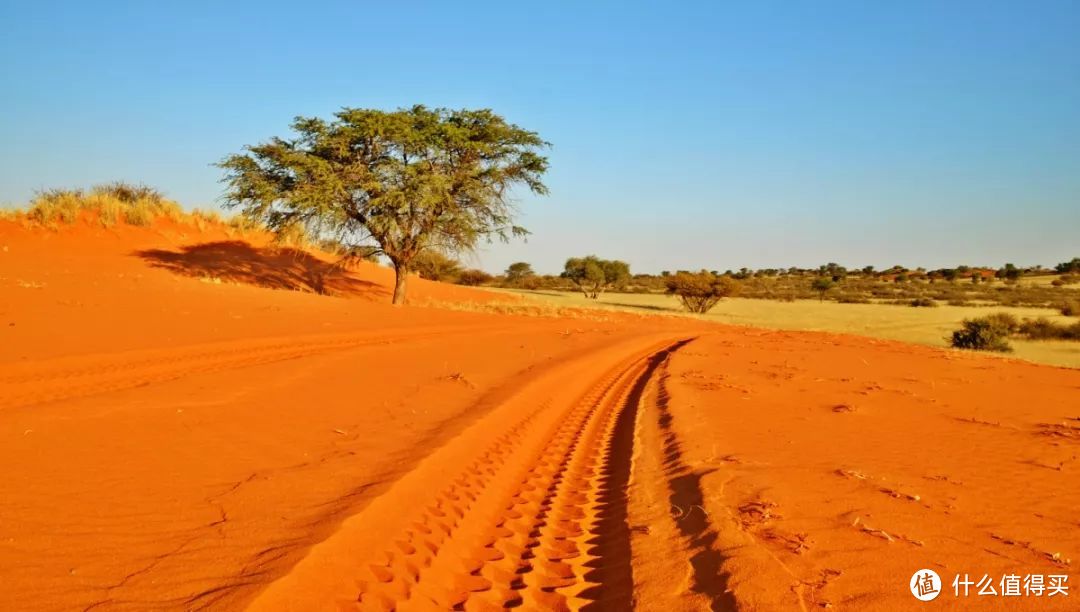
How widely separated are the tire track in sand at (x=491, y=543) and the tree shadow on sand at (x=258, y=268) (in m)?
25.6

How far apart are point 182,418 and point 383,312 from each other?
14.9 metres

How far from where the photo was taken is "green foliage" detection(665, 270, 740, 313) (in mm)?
44625

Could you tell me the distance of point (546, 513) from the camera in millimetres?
5414

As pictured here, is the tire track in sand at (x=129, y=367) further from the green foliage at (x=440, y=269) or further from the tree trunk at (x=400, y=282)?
the green foliage at (x=440, y=269)

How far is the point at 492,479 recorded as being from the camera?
625 cm

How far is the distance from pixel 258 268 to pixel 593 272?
28.9m

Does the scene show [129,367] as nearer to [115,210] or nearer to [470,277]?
[115,210]

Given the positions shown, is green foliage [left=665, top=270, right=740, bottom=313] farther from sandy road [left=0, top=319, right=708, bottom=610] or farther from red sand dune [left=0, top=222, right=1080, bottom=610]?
sandy road [left=0, top=319, right=708, bottom=610]

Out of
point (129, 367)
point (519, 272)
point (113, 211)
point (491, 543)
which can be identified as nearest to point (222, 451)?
point (491, 543)

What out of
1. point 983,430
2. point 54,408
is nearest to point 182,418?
point 54,408

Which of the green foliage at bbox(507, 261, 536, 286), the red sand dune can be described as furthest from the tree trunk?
the green foliage at bbox(507, 261, 536, 286)

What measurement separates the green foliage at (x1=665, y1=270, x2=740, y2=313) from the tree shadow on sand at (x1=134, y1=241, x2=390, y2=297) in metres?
20.2

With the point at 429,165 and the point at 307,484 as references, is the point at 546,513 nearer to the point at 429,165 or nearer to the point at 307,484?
the point at 307,484

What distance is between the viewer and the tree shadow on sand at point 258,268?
100 ft
